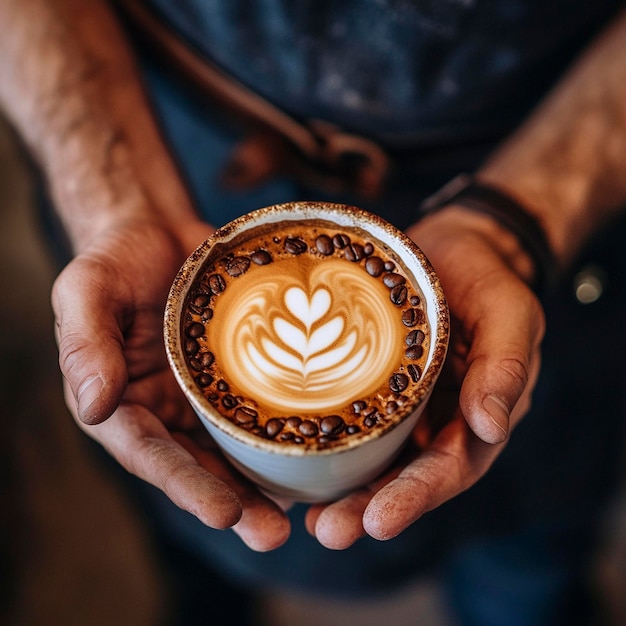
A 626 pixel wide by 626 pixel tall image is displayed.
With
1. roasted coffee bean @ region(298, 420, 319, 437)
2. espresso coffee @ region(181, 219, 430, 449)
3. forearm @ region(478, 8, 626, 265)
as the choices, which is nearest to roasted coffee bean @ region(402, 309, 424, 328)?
espresso coffee @ region(181, 219, 430, 449)

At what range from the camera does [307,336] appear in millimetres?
1112

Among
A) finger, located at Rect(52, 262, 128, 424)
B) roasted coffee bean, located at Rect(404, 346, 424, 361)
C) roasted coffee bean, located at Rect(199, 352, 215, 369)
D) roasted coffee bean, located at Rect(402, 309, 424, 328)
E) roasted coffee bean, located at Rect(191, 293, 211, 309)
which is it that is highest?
roasted coffee bean, located at Rect(402, 309, 424, 328)

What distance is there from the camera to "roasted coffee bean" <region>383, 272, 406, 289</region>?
113 cm

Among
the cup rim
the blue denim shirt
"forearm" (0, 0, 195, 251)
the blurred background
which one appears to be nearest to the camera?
the cup rim

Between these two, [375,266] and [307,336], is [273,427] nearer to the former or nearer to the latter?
[307,336]

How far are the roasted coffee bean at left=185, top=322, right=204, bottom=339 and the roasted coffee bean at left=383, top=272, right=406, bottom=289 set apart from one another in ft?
1.01

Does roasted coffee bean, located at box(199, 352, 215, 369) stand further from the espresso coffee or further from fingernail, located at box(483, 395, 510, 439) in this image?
fingernail, located at box(483, 395, 510, 439)

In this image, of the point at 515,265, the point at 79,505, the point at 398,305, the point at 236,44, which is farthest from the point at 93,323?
the point at 79,505

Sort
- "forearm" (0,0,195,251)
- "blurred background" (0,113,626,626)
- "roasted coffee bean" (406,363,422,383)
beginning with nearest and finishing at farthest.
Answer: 1. "roasted coffee bean" (406,363,422,383)
2. "forearm" (0,0,195,251)
3. "blurred background" (0,113,626,626)

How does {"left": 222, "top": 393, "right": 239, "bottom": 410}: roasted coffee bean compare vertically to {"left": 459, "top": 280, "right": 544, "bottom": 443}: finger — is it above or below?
below

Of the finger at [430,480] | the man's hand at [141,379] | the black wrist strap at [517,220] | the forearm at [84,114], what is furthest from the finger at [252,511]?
the black wrist strap at [517,220]

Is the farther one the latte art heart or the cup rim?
the latte art heart

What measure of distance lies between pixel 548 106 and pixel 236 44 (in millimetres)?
731

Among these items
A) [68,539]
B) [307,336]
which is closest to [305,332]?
[307,336]
